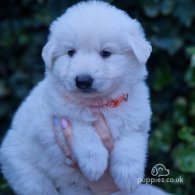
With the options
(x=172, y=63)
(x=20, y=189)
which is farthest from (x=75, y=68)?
(x=172, y=63)

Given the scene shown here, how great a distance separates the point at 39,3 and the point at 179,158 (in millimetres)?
1919

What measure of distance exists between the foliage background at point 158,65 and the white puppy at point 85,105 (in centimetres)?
Answer: 164

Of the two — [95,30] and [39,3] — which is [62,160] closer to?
[95,30]

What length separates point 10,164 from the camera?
3699 mm

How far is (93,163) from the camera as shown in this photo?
337 centimetres

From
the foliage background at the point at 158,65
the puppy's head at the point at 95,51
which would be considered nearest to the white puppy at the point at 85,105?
the puppy's head at the point at 95,51

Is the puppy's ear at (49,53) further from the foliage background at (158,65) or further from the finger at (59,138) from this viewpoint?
the foliage background at (158,65)

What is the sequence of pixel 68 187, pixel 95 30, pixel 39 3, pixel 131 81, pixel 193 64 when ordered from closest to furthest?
1. pixel 95 30
2. pixel 131 81
3. pixel 68 187
4. pixel 193 64
5. pixel 39 3

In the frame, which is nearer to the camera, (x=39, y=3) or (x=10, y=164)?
(x=10, y=164)

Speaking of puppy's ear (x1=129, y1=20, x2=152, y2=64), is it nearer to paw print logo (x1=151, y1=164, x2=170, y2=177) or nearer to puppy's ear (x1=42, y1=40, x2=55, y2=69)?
puppy's ear (x1=42, y1=40, x2=55, y2=69)

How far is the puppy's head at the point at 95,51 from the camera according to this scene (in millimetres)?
3234

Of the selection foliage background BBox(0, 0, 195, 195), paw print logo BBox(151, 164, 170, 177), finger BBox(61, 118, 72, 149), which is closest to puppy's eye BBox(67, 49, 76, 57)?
finger BBox(61, 118, 72, 149)

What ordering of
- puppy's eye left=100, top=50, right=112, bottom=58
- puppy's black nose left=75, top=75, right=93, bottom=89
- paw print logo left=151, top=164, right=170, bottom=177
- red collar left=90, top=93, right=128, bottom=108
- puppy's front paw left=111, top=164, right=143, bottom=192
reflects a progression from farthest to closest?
paw print logo left=151, top=164, right=170, bottom=177
red collar left=90, top=93, right=128, bottom=108
puppy's front paw left=111, top=164, right=143, bottom=192
puppy's eye left=100, top=50, right=112, bottom=58
puppy's black nose left=75, top=75, right=93, bottom=89

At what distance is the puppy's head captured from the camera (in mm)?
3234
